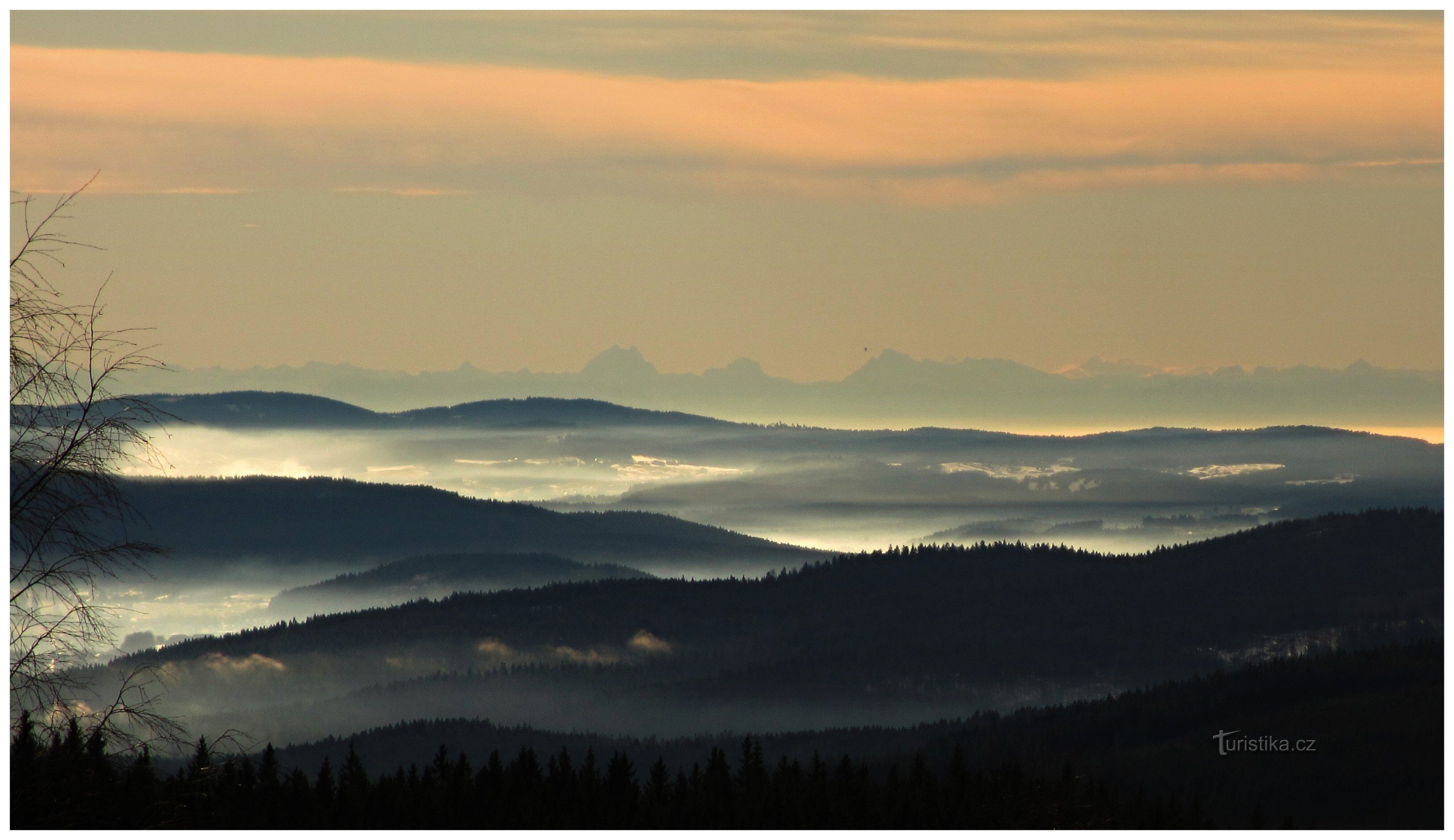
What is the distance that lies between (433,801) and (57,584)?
66.0 meters

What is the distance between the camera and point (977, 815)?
102 metres

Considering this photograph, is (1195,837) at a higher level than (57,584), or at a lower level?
lower

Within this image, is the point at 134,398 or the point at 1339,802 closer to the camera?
the point at 134,398

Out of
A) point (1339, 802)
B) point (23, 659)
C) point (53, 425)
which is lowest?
point (1339, 802)

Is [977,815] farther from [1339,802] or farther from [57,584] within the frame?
[1339,802]

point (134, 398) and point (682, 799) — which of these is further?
point (682, 799)

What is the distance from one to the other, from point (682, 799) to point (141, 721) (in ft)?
268

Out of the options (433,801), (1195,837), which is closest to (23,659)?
(1195,837)

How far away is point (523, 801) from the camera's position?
99.8 metres

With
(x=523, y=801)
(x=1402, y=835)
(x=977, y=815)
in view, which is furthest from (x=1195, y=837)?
(x=523, y=801)

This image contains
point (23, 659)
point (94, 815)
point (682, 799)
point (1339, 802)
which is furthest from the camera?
point (1339, 802)

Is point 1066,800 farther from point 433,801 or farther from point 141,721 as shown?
point 141,721

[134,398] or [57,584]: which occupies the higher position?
[134,398]

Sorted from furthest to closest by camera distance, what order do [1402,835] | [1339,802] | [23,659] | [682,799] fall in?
1. [1339,802]
2. [682,799]
3. [1402,835]
4. [23,659]
